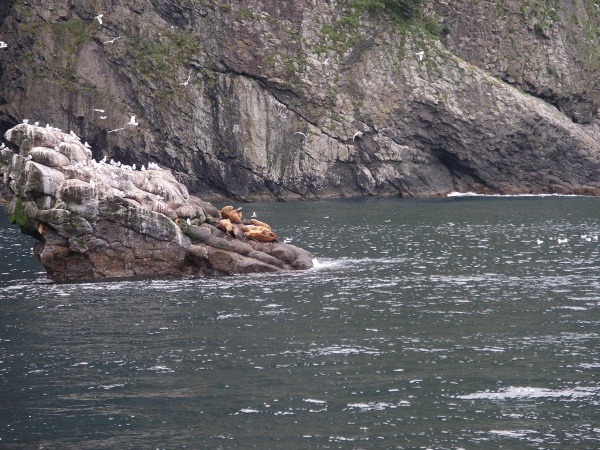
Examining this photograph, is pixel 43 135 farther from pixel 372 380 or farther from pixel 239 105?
pixel 239 105

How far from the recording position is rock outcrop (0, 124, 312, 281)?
48625mm

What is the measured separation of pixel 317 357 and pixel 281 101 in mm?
86475

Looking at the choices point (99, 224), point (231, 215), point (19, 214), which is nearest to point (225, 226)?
point (231, 215)

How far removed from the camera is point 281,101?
115 m

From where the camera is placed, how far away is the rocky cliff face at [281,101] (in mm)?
111625

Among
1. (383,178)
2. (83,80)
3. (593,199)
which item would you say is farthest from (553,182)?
(83,80)

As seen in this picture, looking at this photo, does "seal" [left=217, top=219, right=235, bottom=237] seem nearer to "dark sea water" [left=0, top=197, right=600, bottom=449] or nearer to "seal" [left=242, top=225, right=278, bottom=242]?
"seal" [left=242, top=225, right=278, bottom=242]

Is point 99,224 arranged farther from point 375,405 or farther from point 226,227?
point 375,405

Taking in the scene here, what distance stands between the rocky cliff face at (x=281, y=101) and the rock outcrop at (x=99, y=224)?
60.7 metres

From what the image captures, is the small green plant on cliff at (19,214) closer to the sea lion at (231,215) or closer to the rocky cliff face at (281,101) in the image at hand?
the sea lion at (231,215)

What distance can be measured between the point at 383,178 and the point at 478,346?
8426 centimetres

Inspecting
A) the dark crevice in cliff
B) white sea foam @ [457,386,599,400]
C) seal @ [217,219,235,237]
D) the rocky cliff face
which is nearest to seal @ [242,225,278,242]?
seal @ [217,219,235,237]

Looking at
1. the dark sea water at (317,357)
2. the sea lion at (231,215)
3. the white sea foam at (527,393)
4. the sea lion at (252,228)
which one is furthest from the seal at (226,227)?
the white sea foam at (527,393)

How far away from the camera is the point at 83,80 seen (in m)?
112
